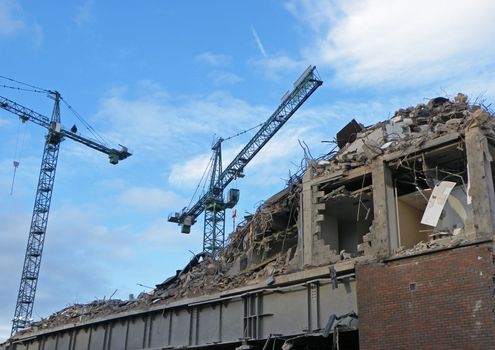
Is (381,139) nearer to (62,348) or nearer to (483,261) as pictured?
(483,261)

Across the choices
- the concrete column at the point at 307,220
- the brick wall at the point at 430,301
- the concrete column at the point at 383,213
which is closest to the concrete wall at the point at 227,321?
the brick wall at the point at 430,301

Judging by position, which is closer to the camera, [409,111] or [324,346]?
[324,346]

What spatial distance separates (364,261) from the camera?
52.5 feet

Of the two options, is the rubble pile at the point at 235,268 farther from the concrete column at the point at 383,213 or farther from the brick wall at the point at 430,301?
the brick wall at the point at 430,301

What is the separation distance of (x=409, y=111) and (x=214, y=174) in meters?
60.8

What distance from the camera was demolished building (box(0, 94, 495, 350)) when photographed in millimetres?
14188

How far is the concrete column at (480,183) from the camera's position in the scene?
14.2m

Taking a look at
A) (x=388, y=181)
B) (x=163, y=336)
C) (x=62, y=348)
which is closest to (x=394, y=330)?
(x=388, y=181)

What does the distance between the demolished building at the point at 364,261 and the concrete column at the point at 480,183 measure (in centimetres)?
3

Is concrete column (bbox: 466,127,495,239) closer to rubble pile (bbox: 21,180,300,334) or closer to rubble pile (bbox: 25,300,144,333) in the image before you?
rubble pile (bbox: 21,180,300,334)

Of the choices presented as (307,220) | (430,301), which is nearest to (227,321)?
(307,220)

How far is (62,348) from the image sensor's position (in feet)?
84.0

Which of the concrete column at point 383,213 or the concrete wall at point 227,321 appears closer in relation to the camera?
the concrete column at point 383,213

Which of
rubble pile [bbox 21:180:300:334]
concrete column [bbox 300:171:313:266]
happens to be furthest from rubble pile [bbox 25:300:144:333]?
concrete column [bbox 300:171:313:266]
